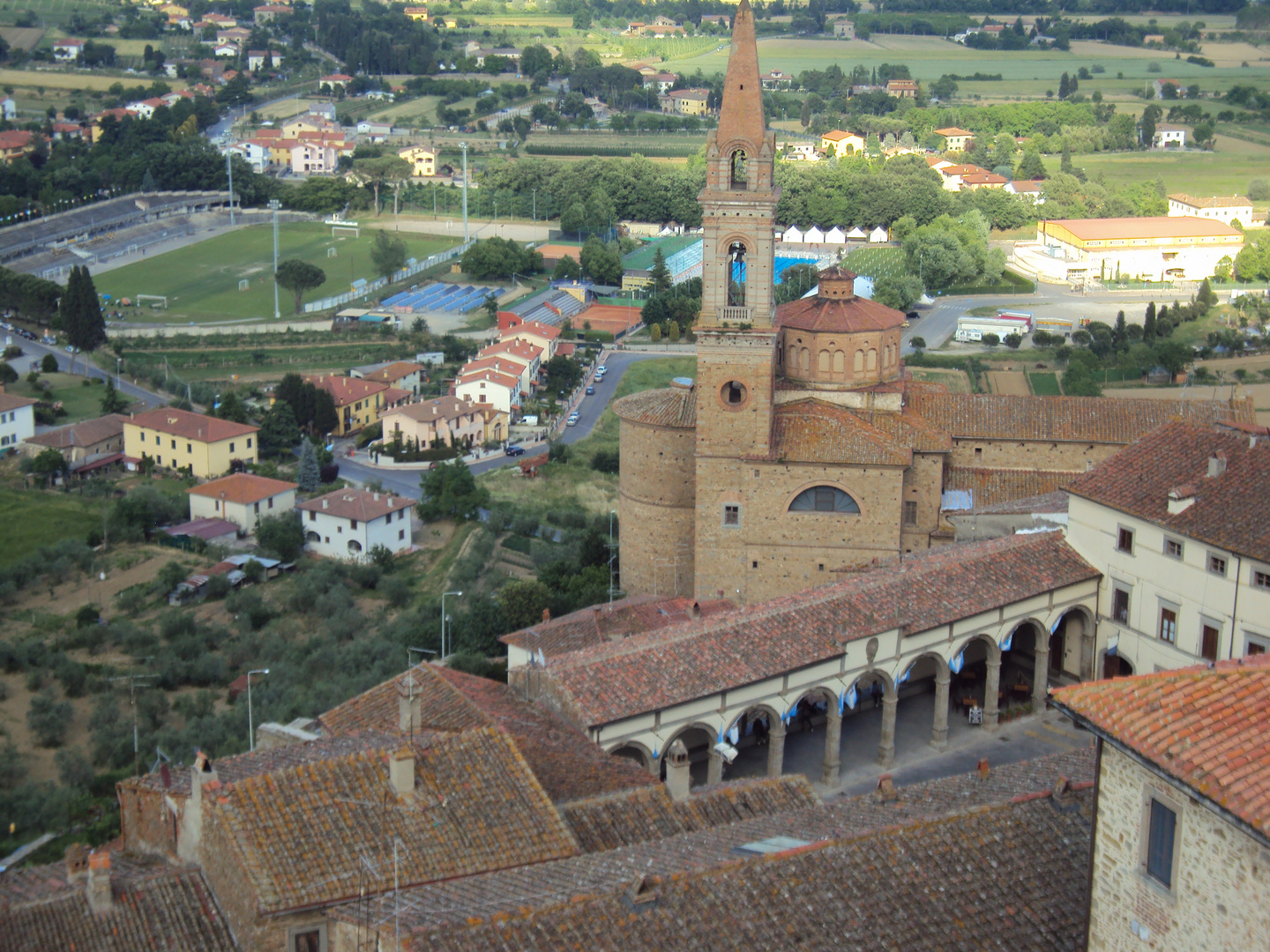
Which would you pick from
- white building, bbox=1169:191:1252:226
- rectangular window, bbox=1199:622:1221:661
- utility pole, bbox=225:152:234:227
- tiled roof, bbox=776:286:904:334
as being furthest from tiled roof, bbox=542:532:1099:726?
utility pole, bbox=225:152:234:227

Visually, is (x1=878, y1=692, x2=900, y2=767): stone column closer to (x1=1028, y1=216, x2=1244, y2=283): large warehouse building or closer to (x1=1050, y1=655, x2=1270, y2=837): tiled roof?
(x1=1050, y1=655, x2=1270, y2=837): tiled roof

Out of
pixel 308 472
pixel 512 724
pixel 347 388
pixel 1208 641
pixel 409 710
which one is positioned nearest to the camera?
pixel 409 710

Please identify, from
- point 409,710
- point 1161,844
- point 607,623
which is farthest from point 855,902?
point 607,623

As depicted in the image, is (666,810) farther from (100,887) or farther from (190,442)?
(190,442)

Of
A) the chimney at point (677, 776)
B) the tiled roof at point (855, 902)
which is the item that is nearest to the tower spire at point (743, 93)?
the chimney at point (677, 776)

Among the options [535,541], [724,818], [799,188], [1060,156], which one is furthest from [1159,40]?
[724,818]

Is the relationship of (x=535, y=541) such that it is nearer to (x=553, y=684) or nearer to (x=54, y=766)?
(x=54, y=766)
